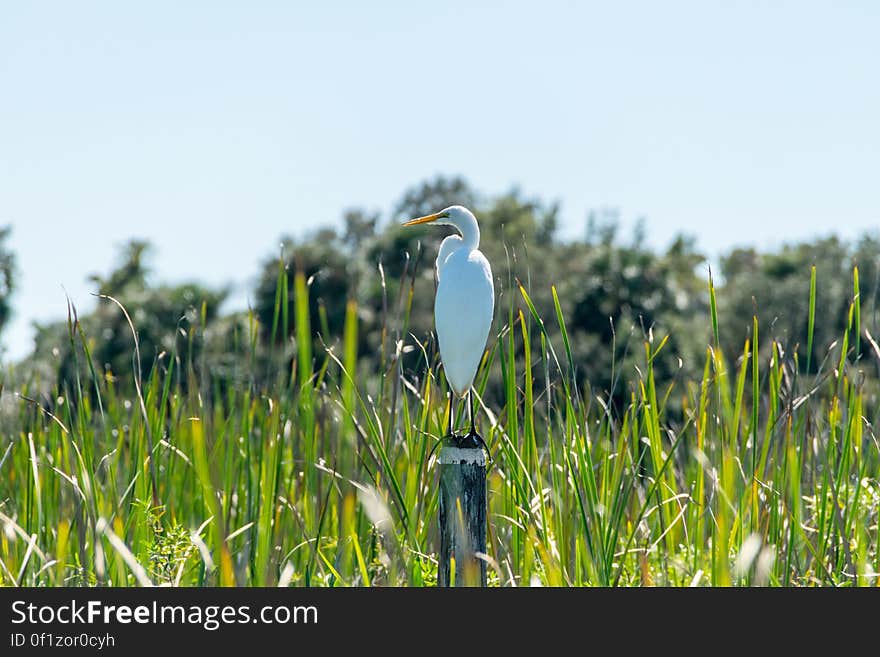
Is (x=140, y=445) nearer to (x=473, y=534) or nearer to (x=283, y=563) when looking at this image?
(x=283, y=563)

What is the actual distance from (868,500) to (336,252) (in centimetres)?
1671

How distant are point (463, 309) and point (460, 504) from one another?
0.56 meters

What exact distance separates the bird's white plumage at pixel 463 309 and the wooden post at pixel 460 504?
0.82 feet

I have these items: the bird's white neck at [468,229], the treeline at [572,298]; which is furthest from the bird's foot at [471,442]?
the treeline at [572,298]

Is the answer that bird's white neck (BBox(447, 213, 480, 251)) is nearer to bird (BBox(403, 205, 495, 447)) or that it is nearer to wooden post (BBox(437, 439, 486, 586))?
bird (BBox(403, 205, 495, 447))

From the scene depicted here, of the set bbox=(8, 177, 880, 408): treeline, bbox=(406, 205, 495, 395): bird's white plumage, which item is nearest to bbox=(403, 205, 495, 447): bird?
bbox=(406, 205, 495, 395): bird's white plumage

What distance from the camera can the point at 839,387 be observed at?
2635 millimetres

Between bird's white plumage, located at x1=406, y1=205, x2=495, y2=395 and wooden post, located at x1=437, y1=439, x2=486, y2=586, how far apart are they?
25 cm

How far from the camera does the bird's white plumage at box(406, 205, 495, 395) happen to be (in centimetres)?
249

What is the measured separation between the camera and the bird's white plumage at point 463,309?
8.18 feet

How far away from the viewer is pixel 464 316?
8.30ft

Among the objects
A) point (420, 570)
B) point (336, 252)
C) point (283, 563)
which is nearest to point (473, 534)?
point (420, 570)

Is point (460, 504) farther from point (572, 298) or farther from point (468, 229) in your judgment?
point (572, 298)
